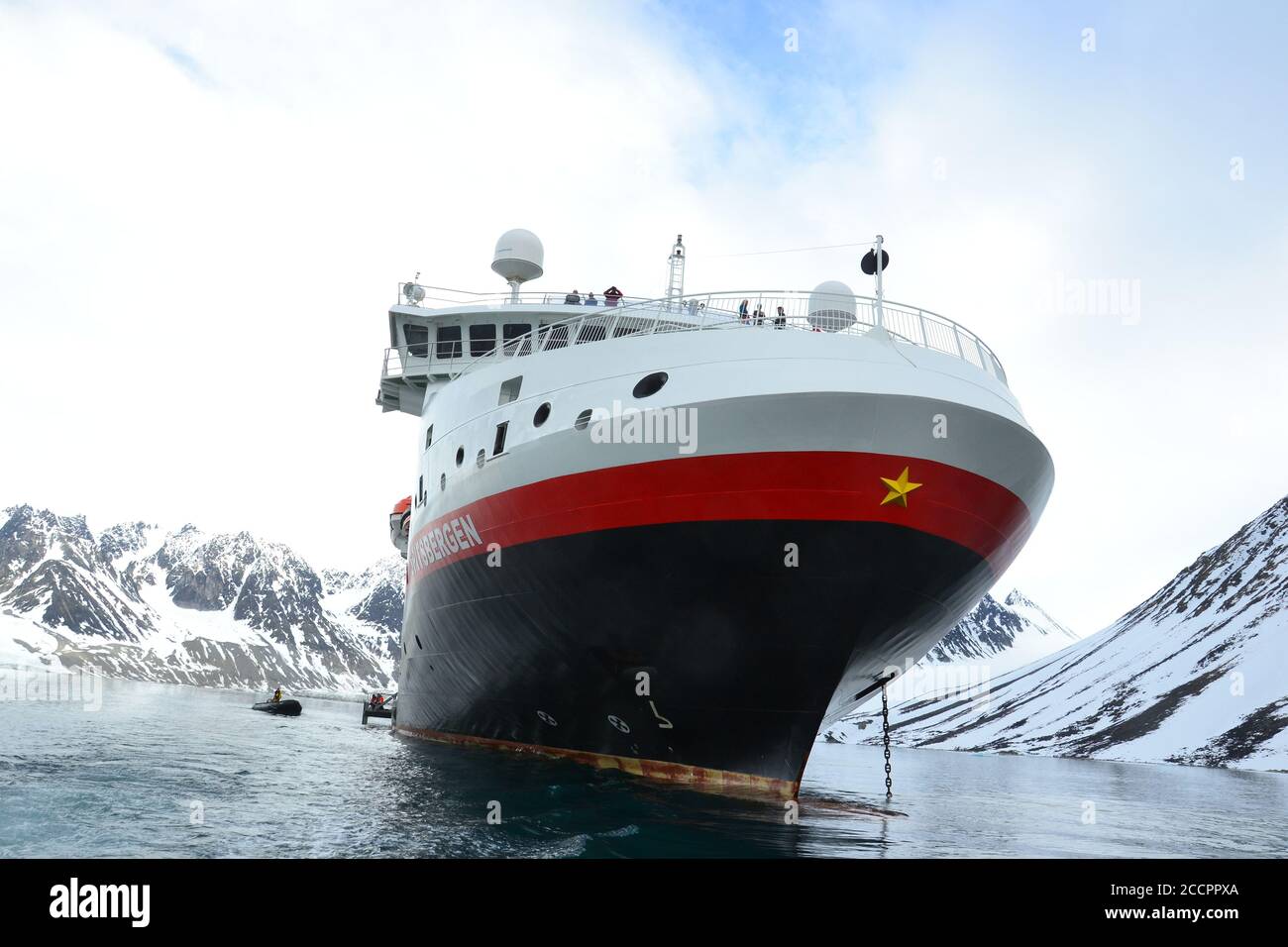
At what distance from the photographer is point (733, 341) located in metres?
15.7

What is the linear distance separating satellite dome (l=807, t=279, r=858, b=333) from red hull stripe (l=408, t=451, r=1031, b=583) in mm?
3698

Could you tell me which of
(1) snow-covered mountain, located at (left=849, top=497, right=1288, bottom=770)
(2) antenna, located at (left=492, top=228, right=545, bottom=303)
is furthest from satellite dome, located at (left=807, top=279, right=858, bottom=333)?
(1) snow-covered mountain, located at (left=849, top=497, right=1288, bottom=770)

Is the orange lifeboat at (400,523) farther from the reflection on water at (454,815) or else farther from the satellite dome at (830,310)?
the satellite dome at (830,310)

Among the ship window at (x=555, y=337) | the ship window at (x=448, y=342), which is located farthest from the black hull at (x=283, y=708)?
the ship window at (x=555, y=337)

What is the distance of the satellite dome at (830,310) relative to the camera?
1692 cm

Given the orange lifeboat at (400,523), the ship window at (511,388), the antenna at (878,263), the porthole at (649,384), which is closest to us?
the porthole at (649,384)

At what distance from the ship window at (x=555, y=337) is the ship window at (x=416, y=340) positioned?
9629mm

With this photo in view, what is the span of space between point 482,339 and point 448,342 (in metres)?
1.65

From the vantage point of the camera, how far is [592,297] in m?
26.3

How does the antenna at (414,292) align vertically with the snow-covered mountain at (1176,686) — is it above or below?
above

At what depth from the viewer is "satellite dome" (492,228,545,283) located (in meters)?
28.7

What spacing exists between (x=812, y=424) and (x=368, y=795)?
33.7 ft
